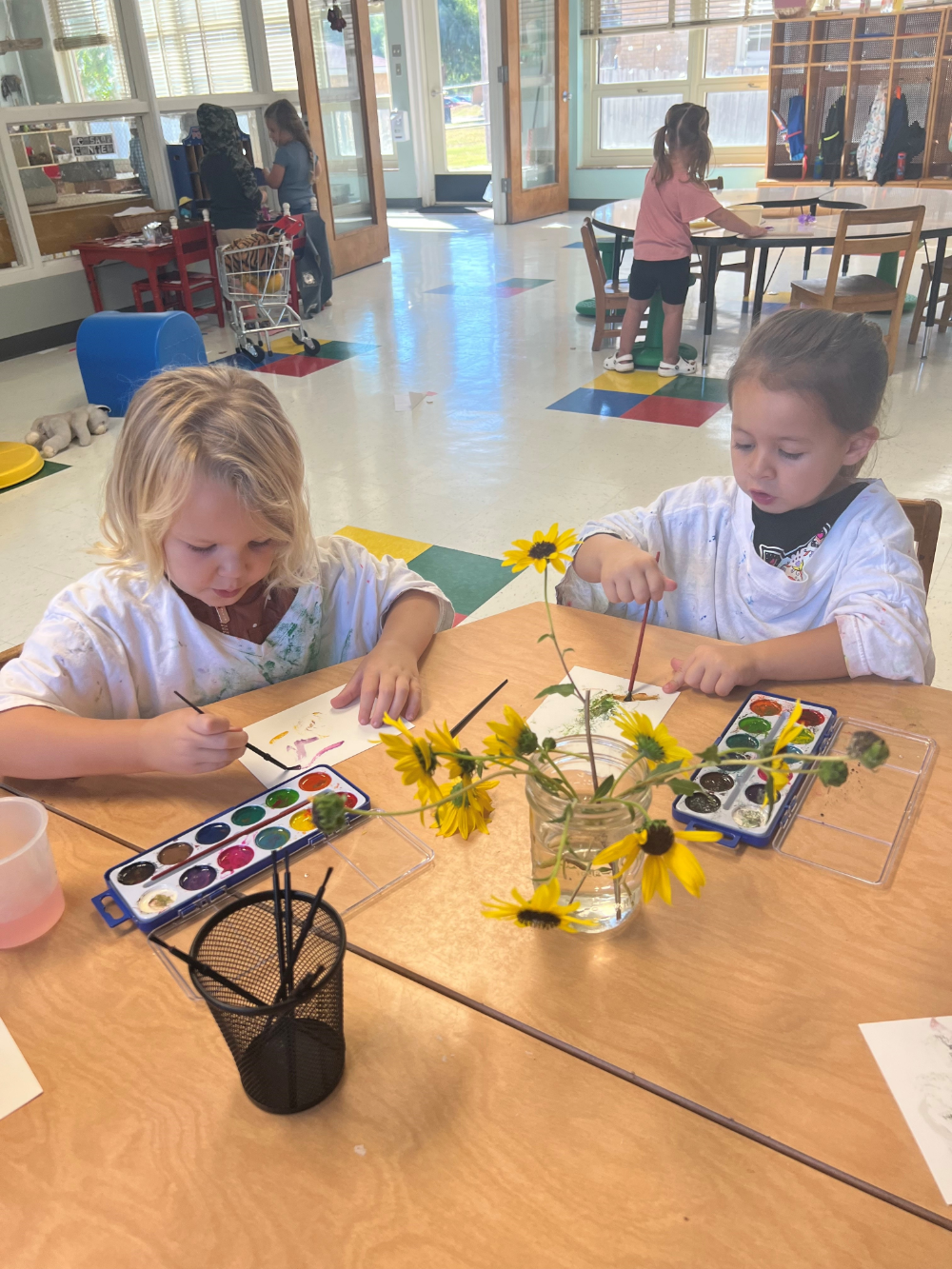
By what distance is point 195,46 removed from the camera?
19.7 ft

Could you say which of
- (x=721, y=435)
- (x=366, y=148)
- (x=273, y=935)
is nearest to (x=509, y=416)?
(x=721, y=435)

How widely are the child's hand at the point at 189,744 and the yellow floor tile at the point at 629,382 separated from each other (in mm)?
3666

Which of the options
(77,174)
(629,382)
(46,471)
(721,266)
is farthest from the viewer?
(77,174)

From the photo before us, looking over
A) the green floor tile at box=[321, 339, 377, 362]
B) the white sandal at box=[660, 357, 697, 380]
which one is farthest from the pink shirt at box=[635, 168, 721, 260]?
the green floor tile at box=[321, 339, 377, 362]

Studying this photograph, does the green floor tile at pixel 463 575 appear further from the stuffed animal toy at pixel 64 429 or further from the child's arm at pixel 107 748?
the stuffed animal toy at pixel 64 429

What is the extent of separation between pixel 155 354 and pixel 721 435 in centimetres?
244

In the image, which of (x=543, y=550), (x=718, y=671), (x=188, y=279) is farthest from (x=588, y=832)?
(x=188, y=279)

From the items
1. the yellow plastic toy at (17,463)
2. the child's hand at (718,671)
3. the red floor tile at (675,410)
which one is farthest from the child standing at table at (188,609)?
the red floor tile at (675,410)

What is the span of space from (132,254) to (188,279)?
0.38m

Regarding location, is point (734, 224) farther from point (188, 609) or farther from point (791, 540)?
point (188, 609)

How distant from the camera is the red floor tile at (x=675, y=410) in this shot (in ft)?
12.9

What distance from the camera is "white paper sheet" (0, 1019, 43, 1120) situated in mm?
659

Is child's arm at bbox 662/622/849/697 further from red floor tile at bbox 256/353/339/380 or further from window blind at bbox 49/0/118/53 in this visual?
window blind at bbox 49/0/118/53

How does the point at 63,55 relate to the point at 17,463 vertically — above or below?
above
